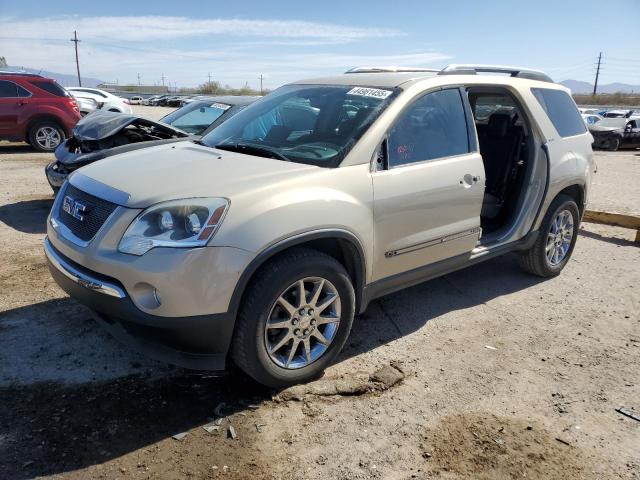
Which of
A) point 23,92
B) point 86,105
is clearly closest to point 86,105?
point 86,105

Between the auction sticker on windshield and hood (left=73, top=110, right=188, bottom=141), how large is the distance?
3.79 meters

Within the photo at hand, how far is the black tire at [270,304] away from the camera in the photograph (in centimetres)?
282

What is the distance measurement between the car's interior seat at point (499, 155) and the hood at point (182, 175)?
2.45m

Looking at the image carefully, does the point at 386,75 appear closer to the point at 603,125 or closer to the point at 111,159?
the point at 111,159

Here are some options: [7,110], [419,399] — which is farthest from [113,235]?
[7,110]

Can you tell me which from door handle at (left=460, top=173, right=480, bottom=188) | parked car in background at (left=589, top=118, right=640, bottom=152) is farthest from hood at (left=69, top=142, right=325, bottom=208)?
parked car in background at (left=589, top=118, right=640, bottom=152)

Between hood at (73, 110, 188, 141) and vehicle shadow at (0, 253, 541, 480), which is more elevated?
hood at (73, 110, 188, 141)

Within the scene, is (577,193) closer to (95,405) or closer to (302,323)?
(302,323)

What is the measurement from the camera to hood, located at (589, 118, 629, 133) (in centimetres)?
2109

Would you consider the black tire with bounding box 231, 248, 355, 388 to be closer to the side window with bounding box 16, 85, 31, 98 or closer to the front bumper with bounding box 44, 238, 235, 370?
the front bumper with bounding box 44, 238, 235, 370

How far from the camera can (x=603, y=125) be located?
71.3 feet

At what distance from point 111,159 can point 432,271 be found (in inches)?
95.5

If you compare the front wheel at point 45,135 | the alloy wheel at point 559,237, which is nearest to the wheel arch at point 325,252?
the alloy wheel at point 559,237

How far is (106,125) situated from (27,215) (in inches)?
60.8
